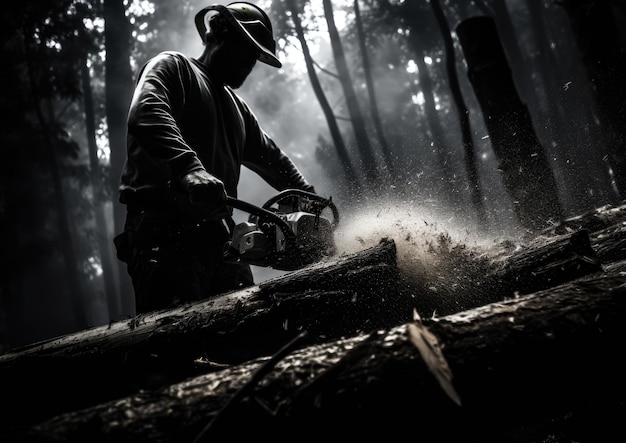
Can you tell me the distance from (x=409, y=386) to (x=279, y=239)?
1.86m

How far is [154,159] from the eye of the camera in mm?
2621

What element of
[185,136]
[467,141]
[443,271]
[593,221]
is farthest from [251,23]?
[467,141]

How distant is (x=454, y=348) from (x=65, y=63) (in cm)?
1635

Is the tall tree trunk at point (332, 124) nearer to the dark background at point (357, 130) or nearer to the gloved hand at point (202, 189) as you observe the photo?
the dark background at point (357, 130)

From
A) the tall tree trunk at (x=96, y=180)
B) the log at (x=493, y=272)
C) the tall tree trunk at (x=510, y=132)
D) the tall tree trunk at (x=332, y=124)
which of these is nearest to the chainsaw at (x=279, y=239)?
the log at (x=493, y=272)

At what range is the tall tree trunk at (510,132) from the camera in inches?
164

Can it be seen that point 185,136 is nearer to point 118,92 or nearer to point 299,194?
point 299,194

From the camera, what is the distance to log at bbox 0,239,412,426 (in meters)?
2.12

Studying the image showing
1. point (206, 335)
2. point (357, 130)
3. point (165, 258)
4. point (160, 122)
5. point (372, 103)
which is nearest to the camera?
point (206, 335)

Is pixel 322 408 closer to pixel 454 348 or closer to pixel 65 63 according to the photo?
pixel 454 348

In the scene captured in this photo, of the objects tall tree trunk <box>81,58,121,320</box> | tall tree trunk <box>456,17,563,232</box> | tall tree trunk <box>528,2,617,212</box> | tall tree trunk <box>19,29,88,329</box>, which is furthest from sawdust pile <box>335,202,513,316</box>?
tall tree trunk <box>81,58,121,320</box>

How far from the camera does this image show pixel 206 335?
83.9 inches

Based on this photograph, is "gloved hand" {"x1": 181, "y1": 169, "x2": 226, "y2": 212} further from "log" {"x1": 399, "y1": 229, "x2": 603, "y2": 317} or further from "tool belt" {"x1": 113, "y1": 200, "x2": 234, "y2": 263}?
"log" {"x1": 399, "y1": 229, "x2": 603, "y2": 317}

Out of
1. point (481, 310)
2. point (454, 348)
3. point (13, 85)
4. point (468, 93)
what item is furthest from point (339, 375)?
point (468, 93)
